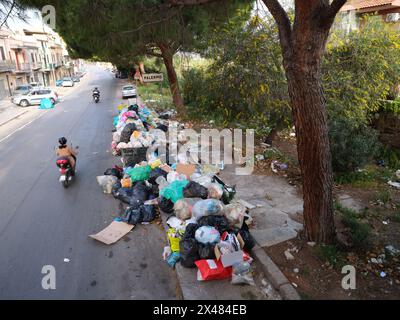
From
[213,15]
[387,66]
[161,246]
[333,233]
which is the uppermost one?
[213,15]

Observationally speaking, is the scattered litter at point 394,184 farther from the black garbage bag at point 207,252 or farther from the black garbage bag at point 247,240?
the black garbage bag at point 207,252

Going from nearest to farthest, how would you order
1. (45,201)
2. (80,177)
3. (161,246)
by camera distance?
(161,246) < (45,201) < (80,177)

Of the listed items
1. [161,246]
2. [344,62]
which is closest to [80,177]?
[161,246]

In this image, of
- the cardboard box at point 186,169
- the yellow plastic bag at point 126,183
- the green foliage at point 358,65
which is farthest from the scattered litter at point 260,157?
the yellow plastic bag at point 126,183

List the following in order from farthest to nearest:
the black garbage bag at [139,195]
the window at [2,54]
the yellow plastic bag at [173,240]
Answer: the window at [2,54], the black garbage bag at [139,195], the yellow plastic bag at [173,240]

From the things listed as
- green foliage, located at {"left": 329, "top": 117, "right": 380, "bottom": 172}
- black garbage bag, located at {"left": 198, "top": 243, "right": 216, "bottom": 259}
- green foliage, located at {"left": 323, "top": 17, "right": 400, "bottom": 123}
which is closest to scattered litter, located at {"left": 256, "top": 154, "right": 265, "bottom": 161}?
green foliage, located at {"left": 329, "top": 117, "right": 380, "bottom": 172}

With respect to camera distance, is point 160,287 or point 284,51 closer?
point 284,51

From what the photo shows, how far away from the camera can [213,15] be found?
671 cm

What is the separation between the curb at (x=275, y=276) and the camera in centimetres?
333

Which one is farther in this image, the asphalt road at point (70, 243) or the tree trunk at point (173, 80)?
the tree trunk at point (173, 80)

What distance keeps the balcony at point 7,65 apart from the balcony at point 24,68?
175 centimetres

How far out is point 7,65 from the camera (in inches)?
1186
